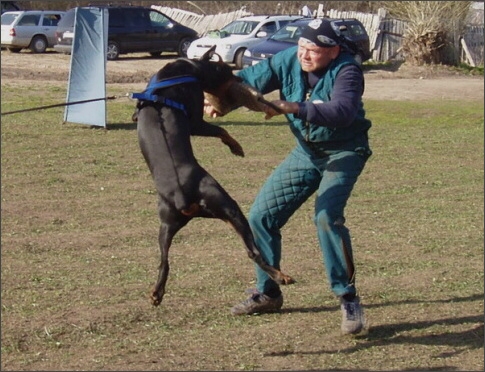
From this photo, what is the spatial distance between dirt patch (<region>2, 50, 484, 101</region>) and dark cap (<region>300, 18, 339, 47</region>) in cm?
1550

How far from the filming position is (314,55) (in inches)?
228

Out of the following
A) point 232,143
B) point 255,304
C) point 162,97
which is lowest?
point 255,304

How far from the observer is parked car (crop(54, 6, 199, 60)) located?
96.4 ft

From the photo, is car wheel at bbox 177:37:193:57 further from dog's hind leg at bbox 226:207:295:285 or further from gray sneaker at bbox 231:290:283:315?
dog's hind leg at bbox 226:207:295:285

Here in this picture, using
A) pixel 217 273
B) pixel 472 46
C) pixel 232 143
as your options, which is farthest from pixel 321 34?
Result: pixel 472 46

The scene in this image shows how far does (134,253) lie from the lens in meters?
7.92

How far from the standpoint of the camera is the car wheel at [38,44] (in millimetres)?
32031

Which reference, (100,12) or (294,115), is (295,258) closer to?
(294,115)

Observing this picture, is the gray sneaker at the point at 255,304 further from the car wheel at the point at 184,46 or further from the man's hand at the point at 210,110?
the car wheel at the point at 184,46

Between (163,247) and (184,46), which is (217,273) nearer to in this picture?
(163,247)

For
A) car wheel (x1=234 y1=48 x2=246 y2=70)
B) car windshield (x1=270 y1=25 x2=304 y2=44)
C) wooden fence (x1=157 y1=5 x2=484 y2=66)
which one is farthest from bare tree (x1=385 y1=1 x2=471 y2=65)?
car wheel (x1=234 y1=48 x2=246 y2=70)

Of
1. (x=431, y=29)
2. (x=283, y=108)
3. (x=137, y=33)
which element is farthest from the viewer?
(x=137, y=33)

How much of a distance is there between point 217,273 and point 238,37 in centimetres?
2114

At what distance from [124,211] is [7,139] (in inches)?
A: 193
